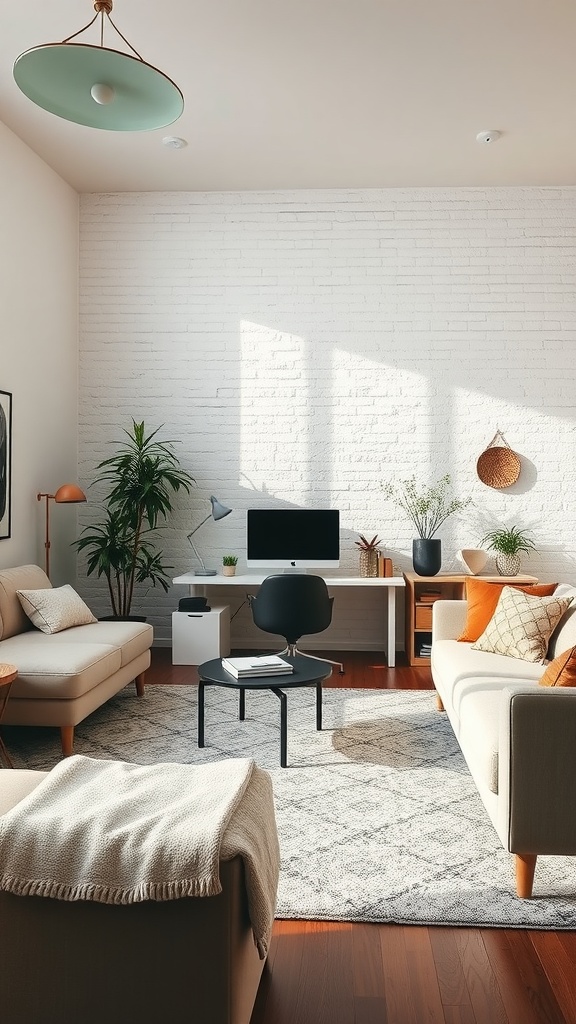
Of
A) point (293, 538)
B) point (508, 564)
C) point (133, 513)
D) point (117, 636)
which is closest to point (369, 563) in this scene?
point (293, 538)

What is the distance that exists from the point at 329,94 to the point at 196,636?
349cm

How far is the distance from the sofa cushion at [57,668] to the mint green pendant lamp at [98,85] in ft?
7.35

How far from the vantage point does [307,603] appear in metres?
4.73

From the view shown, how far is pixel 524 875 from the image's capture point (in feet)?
7.94

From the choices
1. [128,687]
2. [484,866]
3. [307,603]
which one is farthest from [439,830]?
[128,687]

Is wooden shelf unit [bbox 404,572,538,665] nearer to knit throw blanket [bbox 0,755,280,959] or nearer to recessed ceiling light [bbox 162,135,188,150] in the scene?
recessed ceiling light [bbox 162,135,188,150]

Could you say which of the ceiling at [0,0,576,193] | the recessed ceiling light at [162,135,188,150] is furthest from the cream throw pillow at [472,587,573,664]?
the recessed ceiling light at [162,135,188,150]

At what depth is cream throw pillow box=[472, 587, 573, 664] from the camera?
3.78 meters

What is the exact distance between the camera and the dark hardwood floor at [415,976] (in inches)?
75.3

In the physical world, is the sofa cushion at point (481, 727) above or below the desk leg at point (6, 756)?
above

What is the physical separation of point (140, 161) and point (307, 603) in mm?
3290

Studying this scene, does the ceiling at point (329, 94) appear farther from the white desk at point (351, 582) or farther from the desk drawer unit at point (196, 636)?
the desk drawer unit at point (196, 636)

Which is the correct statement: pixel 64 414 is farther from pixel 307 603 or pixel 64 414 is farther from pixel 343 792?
pixel 343 792

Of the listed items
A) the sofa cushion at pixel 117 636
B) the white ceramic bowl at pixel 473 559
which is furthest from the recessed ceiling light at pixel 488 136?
the sofa cushion at pixel 117 636
